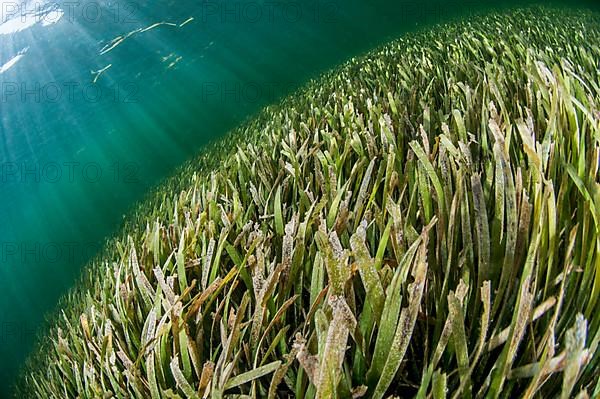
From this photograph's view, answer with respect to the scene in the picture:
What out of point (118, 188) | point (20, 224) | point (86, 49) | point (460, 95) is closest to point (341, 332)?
point (460, 95)

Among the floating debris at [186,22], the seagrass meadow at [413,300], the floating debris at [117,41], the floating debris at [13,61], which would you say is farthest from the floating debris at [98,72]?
the seagrass meadow at [413,300]

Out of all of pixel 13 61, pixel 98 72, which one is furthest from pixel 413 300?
pixel 98 72

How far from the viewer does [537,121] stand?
797 mm

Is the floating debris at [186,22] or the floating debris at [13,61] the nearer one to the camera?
the floating debris at [13,61]

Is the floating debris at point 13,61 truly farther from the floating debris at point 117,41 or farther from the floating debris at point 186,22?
the floating debris at point 186,22

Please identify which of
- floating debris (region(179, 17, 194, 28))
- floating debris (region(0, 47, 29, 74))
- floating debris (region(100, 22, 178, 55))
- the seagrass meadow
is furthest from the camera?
floating debris (region(179, 17, 194, 28))

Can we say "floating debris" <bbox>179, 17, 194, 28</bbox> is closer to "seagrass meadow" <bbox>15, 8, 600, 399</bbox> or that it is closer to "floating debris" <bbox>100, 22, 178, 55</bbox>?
"floating debris" <bbox>100, 22, 178, 55</bbox>

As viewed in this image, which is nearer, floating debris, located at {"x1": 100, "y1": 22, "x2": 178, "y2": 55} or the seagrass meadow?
the seagrass meadow

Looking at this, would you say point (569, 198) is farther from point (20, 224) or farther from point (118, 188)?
point (20, 224)

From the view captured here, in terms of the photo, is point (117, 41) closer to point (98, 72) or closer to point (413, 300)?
point (98, 72)

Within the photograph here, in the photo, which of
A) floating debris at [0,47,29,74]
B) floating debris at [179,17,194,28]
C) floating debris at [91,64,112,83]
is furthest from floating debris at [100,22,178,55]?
floating debris at [0,47,29,74]

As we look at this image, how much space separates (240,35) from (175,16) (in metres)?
1.15

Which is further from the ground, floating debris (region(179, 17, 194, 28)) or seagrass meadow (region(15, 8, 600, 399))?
floating debris (region(179, 17, 194, 28))

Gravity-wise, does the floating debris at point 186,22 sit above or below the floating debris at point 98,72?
above
